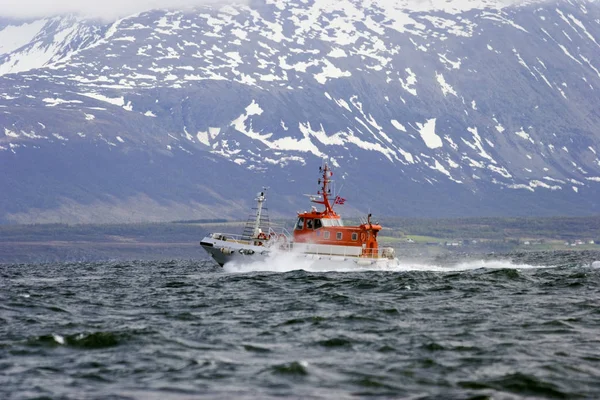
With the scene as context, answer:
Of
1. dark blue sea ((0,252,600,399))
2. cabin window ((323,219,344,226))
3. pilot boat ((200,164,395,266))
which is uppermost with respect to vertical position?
cabin window ((323,219,344,226))

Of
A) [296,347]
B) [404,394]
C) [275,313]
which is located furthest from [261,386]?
[275,313]

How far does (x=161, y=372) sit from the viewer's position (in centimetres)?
3950

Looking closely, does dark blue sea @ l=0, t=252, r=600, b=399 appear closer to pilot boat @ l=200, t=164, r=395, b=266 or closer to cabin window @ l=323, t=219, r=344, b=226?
pilot boat @ l=200, t=164, r=395, b=266

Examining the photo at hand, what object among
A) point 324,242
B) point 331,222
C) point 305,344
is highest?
point 331,222

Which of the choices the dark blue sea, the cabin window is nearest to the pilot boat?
the cabin window

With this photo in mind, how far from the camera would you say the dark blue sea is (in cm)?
3700

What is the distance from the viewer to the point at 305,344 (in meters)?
45.4

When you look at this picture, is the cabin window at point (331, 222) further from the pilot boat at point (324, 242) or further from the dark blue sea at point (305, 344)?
the dark blue sea at point (305, 344)

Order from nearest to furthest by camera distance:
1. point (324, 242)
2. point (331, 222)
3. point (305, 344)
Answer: point (305, 344)
point (324, 242)
point (331, 222)

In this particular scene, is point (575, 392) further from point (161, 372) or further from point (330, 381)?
point (161, 372)

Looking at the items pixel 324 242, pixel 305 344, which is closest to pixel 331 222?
pixel 324 242

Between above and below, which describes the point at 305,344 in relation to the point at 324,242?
below

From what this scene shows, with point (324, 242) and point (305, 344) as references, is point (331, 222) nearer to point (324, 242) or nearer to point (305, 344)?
point (324, 242)

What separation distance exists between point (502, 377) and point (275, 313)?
20.3 m
